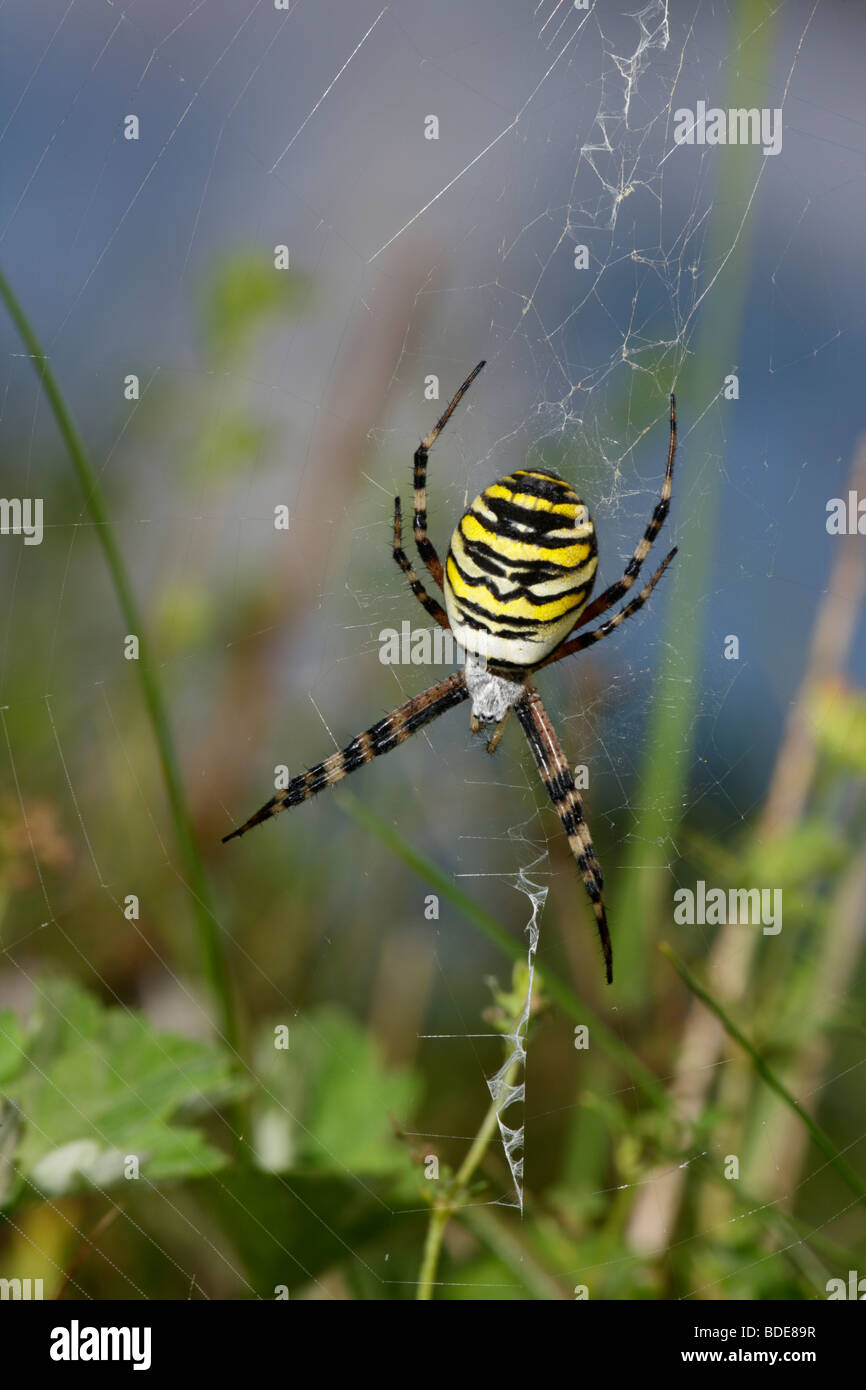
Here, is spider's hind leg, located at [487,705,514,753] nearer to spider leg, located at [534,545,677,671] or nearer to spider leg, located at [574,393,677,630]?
spider leg, located at [534,545,677,671]

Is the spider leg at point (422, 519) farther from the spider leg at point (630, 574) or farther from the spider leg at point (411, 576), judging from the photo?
the spider leg at point (630, 574)

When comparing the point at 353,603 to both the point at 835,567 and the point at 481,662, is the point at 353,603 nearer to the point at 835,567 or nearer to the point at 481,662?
the point at 481,662

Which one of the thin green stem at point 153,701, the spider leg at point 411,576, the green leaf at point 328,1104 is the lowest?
the green leaf at point 328,1104

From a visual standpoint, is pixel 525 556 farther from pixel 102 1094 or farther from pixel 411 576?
pixel 102 1094

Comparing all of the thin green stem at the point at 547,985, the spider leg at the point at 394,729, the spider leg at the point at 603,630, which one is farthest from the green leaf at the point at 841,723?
the spider leg at the point at 394,729

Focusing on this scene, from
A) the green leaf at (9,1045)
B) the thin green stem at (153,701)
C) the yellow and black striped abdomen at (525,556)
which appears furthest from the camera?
the yellow and black striped abdomen at (525,556)

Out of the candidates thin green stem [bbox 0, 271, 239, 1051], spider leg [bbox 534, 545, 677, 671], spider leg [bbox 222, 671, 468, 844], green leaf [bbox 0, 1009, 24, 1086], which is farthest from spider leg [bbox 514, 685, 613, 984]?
green leaf [bbox 0, 1009, 24, 1086]

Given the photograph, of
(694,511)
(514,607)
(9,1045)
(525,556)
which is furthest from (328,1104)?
(694,511)
